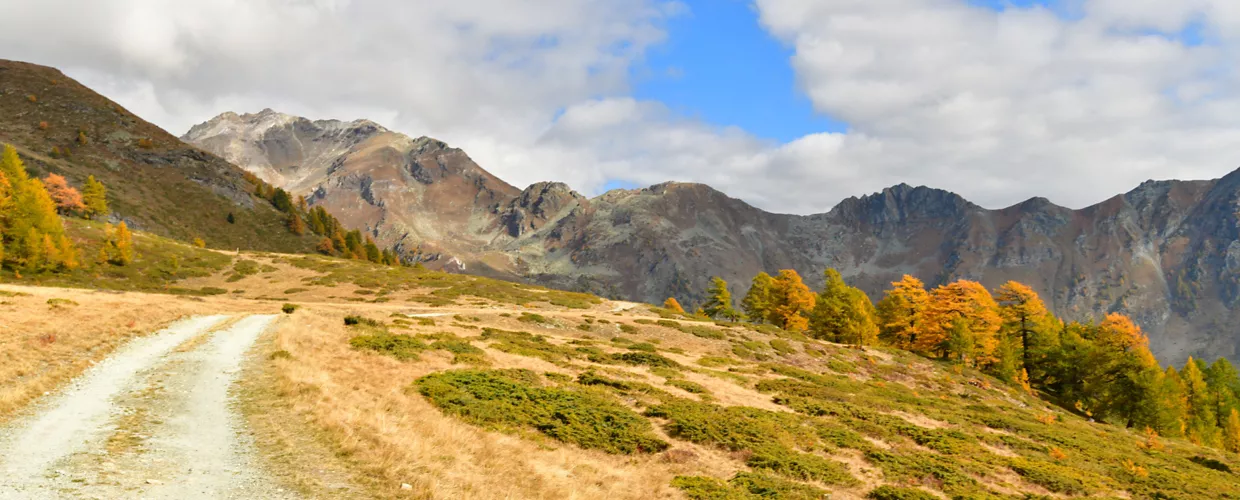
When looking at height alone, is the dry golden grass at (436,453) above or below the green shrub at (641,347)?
above

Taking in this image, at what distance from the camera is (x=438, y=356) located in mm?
25812

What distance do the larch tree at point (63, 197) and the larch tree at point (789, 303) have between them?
409ft

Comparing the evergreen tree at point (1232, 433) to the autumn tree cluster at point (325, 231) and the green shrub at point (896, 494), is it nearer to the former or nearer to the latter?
the green shrub at point (896, 494)

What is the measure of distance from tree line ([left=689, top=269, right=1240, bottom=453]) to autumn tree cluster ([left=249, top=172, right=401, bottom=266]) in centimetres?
11381

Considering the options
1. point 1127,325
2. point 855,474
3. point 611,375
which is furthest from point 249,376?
point 1127,325

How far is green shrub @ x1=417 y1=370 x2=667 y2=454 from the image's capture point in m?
17.4

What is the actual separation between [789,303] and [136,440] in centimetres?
7235

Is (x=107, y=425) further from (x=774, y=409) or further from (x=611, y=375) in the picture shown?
(x=774, y=409)

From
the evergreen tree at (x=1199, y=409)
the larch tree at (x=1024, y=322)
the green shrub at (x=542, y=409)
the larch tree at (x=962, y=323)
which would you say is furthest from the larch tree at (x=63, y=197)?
the evergreen tree at (x=1199, y=409)

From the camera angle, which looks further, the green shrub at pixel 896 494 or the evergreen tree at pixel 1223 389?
the evergreen tree at pixel 1223 389

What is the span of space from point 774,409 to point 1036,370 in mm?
56035

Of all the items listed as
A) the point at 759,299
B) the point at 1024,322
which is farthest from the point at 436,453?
the point at 1024,322

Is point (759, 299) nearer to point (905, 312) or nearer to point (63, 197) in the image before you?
point (905, 312)

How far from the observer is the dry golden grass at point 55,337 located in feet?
49.2
